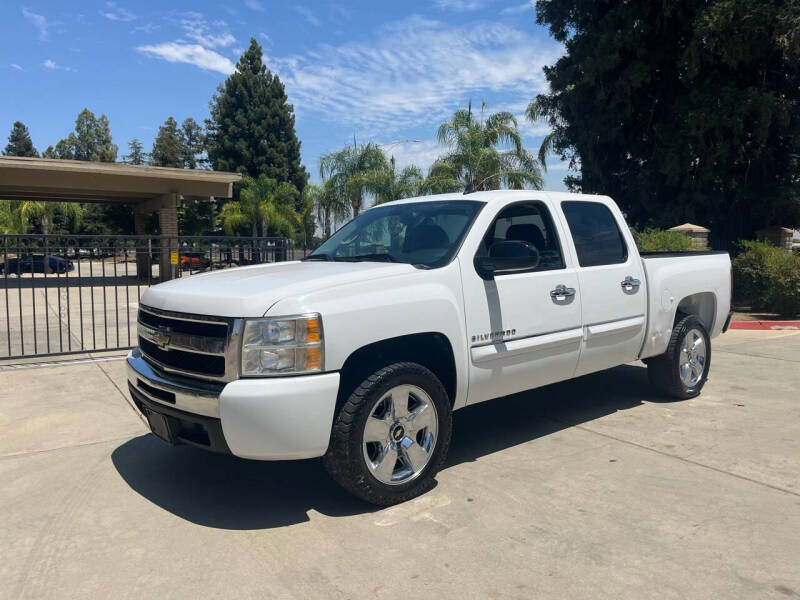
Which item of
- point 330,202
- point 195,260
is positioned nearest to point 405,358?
point 195,260

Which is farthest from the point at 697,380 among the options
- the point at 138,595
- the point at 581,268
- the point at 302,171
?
the point at 302,171

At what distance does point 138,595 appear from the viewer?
2.93m

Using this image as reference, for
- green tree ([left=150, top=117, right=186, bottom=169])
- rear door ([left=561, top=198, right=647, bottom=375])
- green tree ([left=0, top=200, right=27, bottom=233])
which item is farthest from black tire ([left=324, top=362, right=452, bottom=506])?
green tree ([left=150, top=117, right=186, bottom=169])

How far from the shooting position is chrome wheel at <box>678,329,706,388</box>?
6.10 m

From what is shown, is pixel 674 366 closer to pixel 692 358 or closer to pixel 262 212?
pixel 692 358

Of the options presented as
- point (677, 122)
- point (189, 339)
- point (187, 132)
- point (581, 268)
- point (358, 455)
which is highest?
point (187, 132)

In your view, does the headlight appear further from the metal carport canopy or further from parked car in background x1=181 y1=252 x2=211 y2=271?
the metal carport canopy

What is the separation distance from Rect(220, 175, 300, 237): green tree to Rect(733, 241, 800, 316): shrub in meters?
32.4

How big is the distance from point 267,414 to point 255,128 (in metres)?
54.6

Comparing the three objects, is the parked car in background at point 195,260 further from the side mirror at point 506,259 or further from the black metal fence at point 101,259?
the side mirror at point 506,259

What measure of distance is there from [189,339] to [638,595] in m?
2.65

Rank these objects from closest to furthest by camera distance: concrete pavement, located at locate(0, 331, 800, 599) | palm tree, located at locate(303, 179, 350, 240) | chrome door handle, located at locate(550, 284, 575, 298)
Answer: concrete pavement, located at locate(0, 331, 800, 599) < chrome door handle, located at locate(550, 284, 575, 298) < palm tree, located at locate(303, 179, 350, 240)

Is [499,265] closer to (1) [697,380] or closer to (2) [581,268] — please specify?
(2) [581,268]

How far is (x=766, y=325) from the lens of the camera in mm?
11602
